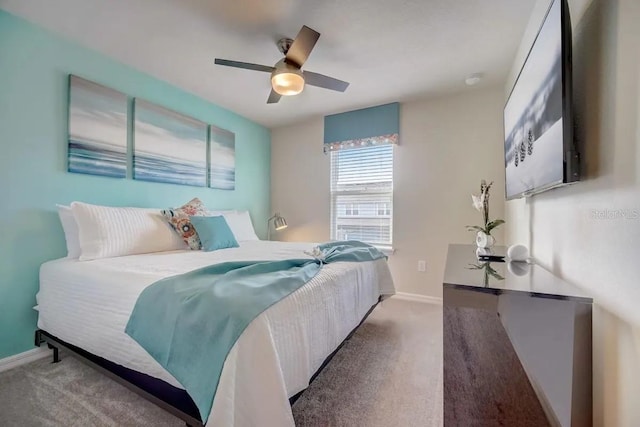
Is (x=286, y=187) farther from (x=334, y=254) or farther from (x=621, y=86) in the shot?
(x=621, y=86)

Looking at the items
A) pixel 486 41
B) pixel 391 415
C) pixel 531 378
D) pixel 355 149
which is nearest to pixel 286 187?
pixel 355 149

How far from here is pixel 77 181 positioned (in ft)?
7.04

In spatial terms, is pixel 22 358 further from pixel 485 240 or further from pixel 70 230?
pixel 485 240

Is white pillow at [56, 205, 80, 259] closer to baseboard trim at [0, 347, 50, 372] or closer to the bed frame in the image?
the bed frame

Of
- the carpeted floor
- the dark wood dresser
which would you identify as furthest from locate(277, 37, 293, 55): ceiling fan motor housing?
the carpeted floor

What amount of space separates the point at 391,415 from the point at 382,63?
8.59 ft

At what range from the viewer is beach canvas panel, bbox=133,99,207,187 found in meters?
2.54

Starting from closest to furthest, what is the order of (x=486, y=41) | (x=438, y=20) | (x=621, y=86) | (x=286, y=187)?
(x=621, y=86), (x=438, y=20), (x=486, y=41), (x=286, y=187)

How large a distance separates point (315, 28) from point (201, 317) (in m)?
2.04

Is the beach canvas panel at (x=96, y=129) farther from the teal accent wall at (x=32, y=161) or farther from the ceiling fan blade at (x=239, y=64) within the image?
the ceiling fan blade at (x=239, y=64)

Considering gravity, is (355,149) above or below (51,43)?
below

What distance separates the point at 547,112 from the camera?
3.59 feet

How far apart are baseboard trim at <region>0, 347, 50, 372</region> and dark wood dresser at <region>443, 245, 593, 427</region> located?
263 centimetres

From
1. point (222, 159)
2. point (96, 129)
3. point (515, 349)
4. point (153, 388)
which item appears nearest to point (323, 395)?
point (153, 388)
